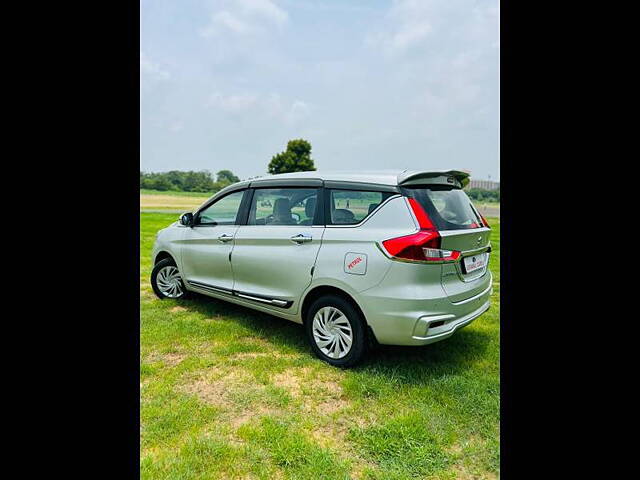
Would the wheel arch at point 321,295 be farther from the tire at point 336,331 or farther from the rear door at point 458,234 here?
the rear door at point 458,234

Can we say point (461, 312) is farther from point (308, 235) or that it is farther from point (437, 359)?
point (308, 235)

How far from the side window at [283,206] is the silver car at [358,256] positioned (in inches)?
0.5

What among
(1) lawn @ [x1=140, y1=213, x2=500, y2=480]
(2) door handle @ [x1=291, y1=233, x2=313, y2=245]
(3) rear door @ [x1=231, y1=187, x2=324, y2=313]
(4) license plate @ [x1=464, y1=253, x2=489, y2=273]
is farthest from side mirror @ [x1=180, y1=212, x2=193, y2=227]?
(4) license plate @ [x1=464, y1=253, x2=489, y2=273]

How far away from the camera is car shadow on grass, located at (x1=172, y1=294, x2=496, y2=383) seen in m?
3.40

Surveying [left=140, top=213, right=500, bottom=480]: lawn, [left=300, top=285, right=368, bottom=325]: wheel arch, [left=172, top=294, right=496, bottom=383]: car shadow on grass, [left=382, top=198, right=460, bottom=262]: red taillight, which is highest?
[left=382, top=198, right=460, bottom=262]: red taillight

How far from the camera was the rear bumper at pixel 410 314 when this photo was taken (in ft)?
9.96

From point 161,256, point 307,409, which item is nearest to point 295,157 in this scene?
point 161,256

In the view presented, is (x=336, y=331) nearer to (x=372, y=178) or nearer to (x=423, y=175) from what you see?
(x=372, y=178)

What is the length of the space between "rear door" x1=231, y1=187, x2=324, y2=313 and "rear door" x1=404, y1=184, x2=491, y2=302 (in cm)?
103

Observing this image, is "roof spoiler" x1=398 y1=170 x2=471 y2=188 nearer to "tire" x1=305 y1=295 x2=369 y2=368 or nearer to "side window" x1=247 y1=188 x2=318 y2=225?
"side window" x1=247 y1=188 x2=318 y2=225

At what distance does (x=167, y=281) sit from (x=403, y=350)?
3.48 m
